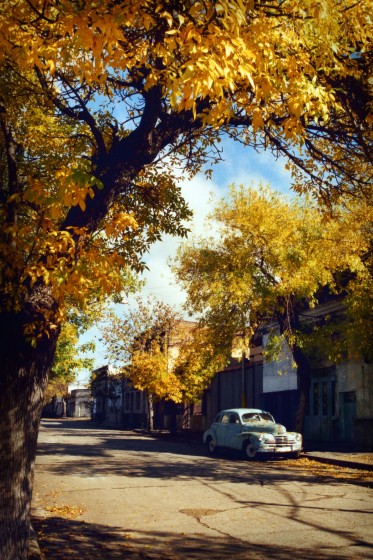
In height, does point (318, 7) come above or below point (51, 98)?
below

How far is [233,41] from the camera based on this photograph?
4.35 metres

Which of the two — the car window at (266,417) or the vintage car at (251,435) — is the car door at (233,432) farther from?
the car window at (266,417)

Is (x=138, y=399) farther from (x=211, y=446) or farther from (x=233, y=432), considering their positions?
(x=233, y=432)

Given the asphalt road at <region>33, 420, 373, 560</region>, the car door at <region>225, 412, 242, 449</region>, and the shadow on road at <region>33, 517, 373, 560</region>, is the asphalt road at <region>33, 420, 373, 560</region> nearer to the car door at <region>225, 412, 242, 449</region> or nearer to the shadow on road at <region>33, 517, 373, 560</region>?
the shadow on road at <region>33, 517, 373, 560</region>

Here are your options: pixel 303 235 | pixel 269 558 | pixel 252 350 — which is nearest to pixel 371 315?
pixel 303 235

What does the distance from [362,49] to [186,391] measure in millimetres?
29966

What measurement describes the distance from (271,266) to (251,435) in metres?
6.43

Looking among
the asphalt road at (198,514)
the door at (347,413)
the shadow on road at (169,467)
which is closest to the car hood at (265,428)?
the shadow on road at (169,467)

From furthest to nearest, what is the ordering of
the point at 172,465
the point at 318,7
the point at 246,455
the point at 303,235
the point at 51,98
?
the point at 303,235 → the point at 246,455 → the point at 172,465 → the point at 51,98 → the point at 318,7

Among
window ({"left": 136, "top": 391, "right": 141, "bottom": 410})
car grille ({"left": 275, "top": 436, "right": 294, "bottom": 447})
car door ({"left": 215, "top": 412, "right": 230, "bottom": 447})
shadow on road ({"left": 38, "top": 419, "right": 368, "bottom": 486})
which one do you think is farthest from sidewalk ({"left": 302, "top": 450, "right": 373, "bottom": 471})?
window ({"left": 136, "top": 391, "right": 141, "bottom": 410})

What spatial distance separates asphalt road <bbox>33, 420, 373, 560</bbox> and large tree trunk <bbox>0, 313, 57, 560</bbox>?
212 cm

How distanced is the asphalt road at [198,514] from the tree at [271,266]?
6.80 metres

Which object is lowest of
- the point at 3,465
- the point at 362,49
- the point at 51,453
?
the point at 51,453

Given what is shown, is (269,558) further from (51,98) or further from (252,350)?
(252,350)
